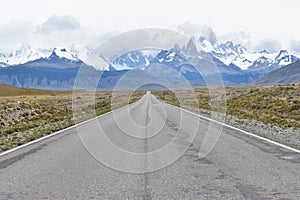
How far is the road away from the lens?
681cm

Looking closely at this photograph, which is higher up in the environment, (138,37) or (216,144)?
(138,37)

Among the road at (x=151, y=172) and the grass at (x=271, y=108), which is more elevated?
the road at (x=151, y=172)

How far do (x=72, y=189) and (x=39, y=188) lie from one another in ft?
2.04

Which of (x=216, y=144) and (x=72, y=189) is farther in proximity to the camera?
(x=216, y=144)

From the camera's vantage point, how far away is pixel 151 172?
8547mm

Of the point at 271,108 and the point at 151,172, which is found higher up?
the point at 151,172

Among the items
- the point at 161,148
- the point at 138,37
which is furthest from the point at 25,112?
the point at 161,148

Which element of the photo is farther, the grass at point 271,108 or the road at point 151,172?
the grass at point 271,108

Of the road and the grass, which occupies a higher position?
the road

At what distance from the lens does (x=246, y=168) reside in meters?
8.91

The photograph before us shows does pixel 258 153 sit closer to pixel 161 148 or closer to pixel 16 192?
pixel 161 148

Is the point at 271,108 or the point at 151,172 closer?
the point at 151,172

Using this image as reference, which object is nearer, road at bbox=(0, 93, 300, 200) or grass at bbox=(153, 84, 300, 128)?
road at bbox=(0, 93, 300, 200)

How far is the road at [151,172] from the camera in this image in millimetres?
6808
